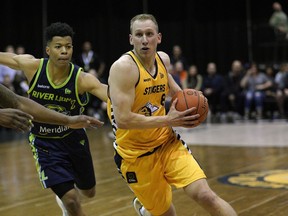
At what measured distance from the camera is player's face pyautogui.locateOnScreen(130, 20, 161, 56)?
4.61 meters

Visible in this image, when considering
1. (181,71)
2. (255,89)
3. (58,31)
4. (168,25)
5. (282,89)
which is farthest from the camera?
(168,25)

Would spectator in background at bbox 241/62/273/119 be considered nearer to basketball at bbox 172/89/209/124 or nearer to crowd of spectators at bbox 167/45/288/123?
crowd of spectators at bbox 167/45/288/123

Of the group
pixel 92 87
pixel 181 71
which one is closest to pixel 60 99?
pixel 92 87

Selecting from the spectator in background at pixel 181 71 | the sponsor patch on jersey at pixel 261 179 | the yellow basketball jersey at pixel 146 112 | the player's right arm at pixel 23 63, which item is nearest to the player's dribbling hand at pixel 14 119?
the yellow basketball jersey at pixel 146 112

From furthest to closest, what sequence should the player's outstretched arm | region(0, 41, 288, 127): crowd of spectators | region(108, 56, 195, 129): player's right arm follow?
region(0, 41, 288, 127): crowd of spectators
region(108, 56, 195, 129): player's right arm
the player's outstretched arm

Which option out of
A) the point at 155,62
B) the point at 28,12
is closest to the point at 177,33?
the point at 28,12

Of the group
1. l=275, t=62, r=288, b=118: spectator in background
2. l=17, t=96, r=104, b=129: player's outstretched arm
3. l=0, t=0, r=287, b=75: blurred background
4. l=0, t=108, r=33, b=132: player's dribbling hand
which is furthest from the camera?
l=0, t=0, r=287, b=75: blurred background

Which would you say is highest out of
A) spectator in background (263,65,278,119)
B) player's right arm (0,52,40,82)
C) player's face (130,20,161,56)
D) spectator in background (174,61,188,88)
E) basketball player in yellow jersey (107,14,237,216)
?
player's face (130,20,161,56)

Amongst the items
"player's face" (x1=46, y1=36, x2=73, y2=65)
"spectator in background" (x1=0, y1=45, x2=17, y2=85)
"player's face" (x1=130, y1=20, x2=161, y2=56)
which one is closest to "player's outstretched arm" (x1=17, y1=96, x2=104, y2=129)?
A: "player's face" (x1=130, y1=20, x2=161, y2=56)

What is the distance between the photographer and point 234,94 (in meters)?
16.0

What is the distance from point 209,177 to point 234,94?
8057 millimetres

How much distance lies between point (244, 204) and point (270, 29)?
12.2m

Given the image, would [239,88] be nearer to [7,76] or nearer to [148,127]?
[7,76]

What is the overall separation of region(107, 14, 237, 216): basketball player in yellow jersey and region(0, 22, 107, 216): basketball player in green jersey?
1.91 ft
